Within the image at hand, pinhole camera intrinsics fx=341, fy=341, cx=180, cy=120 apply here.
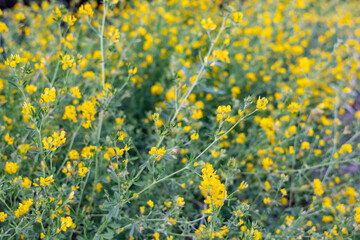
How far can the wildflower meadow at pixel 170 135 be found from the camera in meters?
1.88

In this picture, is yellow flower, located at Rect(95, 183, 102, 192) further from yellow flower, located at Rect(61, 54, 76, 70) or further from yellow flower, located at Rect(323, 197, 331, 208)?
yellow flower, located at Rect(323, 197, 331, 208)

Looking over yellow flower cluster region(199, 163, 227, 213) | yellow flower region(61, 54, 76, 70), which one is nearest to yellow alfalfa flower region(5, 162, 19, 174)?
yellow flower region(61, 54, 76, 70)

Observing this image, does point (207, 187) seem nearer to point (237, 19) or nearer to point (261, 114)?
point (237, 19)

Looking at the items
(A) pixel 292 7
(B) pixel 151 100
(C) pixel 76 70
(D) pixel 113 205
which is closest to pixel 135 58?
(B) pixel 151 100

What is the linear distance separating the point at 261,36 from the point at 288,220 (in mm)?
2534

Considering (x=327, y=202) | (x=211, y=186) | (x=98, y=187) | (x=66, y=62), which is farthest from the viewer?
(x=327, y=202)

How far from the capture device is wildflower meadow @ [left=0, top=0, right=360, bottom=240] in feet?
6.15

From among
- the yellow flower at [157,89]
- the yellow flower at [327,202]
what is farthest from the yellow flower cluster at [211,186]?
the yellow flower at [157,89]

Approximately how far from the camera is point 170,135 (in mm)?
2914

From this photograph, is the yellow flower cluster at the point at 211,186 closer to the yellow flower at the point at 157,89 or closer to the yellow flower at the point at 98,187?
the yellow flower at the point at 98,187

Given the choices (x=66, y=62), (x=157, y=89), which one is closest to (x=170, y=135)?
(x=157, y=89)

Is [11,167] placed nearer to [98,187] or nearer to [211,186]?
[98,187]

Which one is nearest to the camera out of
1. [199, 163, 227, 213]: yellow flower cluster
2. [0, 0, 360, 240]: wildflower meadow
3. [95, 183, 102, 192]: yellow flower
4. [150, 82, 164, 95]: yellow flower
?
[199, 163, 227, 213]: yellow flower cluster

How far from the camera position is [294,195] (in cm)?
298
